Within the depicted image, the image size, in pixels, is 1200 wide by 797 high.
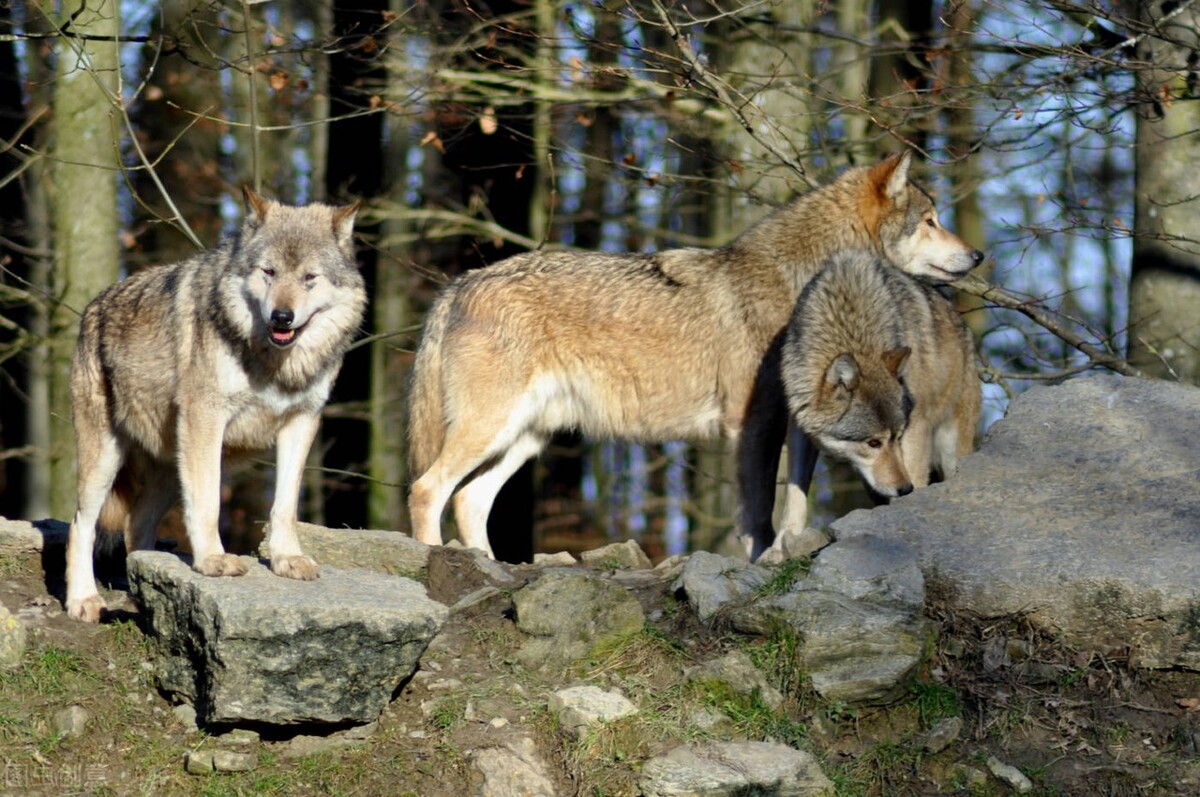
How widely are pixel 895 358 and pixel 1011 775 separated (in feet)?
8.43

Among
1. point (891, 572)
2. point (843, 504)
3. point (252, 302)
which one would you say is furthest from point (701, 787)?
point (843, 504)

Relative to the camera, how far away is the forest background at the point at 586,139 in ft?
25.8

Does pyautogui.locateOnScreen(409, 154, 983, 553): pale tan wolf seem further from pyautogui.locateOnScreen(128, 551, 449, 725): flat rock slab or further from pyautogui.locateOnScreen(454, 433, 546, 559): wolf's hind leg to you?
pyautogui.locateOnScreen(128, 551, 449, 725): flat rock slab

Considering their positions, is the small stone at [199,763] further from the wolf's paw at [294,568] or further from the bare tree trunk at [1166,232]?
the bare tree trunk at [1166,232]

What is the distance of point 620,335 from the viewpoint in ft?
26.2

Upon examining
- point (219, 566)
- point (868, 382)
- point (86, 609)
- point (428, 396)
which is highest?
point (868, 382)

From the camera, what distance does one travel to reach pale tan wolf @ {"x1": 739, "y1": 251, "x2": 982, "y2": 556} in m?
7.08

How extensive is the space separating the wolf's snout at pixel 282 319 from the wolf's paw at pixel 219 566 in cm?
98

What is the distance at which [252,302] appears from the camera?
553 cm

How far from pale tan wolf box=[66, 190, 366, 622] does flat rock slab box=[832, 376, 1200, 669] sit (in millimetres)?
2475

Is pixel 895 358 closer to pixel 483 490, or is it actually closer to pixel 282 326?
pixel 483 490

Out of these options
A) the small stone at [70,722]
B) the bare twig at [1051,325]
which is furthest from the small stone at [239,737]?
the bare twig at [1051,325]

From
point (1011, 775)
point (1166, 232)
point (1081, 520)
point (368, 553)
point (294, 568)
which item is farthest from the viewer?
point (1166, 232)

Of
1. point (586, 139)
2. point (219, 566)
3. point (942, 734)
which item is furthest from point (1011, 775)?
point (586, 139)
